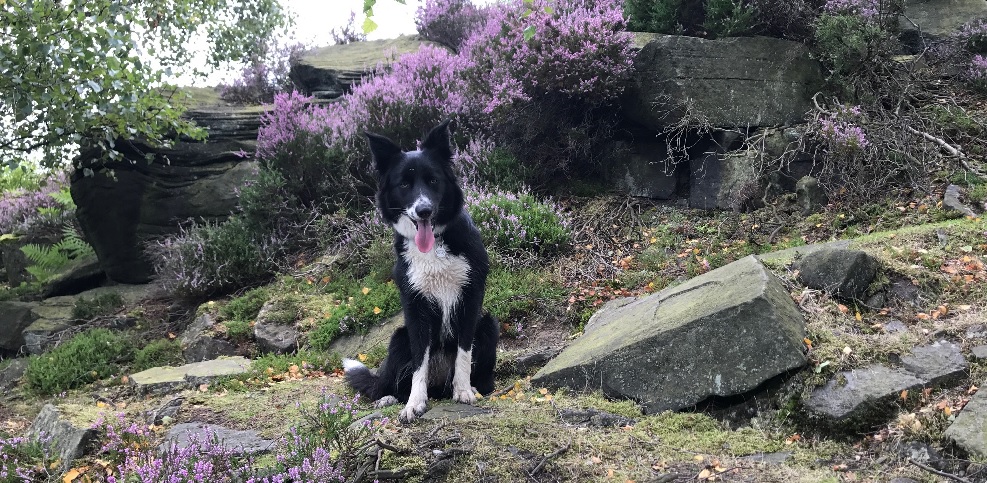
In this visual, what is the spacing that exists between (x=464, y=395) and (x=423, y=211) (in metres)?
1.13

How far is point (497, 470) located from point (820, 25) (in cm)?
678

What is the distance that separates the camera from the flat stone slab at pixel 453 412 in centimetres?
362

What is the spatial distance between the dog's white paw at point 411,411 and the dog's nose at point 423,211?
3.49ft

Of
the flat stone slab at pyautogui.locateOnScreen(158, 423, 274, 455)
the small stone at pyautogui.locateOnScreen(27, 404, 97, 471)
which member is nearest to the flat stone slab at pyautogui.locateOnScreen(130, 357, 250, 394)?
the small stone at pyautogui.locateOnScreen(27, 404, 97, 471)

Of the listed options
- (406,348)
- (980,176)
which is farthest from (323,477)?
(980,176)

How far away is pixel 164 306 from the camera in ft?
28.0

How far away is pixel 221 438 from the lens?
372 cm

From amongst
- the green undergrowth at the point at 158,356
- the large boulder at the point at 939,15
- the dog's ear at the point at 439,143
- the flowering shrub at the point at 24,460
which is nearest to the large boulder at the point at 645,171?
the large boulder at the point at 939,15

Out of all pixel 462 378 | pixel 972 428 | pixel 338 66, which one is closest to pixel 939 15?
pixel 972 428

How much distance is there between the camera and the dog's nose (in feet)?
12.6

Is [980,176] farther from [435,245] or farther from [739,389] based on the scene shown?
[435,245]

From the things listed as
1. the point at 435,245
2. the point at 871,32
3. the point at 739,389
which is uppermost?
the point at 871,32

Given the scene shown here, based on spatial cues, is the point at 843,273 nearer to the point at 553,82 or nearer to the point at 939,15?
the point at 553,82

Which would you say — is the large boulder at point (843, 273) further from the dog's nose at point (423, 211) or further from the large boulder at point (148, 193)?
the large boulder at point (148, 193)
